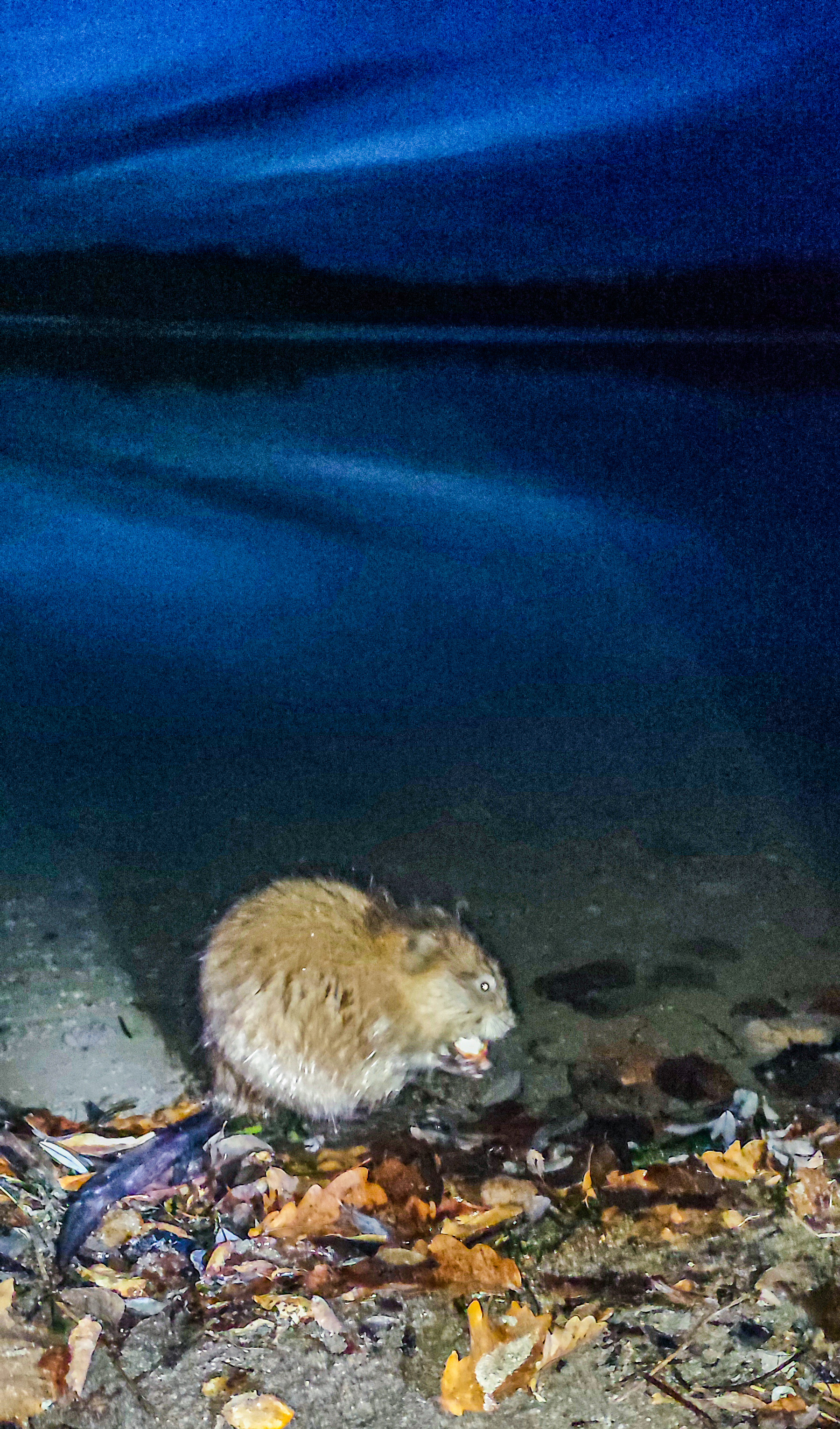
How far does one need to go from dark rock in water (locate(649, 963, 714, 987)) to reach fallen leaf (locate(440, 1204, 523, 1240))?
46cm

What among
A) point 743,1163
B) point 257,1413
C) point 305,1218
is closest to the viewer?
point 257,1413

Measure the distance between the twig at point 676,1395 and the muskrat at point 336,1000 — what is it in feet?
1.68

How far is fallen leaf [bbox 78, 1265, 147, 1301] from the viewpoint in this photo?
1.21m

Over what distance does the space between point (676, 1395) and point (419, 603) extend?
1.17 m

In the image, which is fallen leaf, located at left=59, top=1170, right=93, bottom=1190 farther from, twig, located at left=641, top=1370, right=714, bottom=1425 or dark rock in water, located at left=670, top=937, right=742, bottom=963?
dark rock in water, located at left=670, top=937, right=742, bottom=963

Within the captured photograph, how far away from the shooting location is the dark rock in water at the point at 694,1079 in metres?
1.55

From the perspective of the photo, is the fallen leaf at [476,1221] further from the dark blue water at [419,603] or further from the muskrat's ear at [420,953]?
the dark blue water at [419,603]

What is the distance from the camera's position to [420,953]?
1.54m

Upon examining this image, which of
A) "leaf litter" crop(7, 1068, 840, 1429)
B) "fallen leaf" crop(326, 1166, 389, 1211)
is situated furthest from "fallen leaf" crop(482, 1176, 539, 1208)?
"fallen leaf" crop(326, 1166, 389, 1211)

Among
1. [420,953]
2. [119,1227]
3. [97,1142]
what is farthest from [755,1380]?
[97,1142]

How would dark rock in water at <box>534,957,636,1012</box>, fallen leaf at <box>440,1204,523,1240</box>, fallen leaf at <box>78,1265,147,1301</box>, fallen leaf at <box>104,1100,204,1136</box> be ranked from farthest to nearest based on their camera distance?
dark rock in water at <box>534,957,636,1012</box>
fallen leaf at <box>104,1100,204,1136</box>
fallen leaf at <box>440,1204,523,1240</box>
fallen leaf at <box>78,1265,147,1301</box>

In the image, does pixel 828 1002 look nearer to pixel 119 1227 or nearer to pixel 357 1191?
pixel 357 1191

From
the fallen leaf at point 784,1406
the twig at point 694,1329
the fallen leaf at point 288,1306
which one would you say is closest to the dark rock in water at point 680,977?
the twig at point 694,1329

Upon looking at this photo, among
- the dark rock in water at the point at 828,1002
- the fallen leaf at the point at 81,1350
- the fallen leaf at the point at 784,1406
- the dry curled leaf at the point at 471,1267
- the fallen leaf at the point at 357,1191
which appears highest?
the fallen leaf at the point at 81,1350
